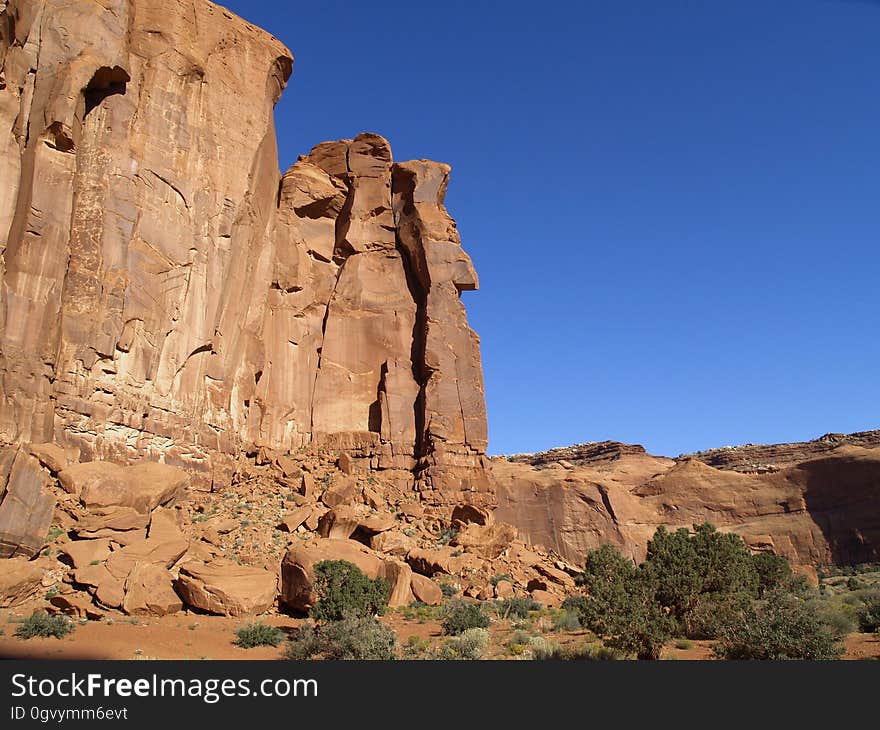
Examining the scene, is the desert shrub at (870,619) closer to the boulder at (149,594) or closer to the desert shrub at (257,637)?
the desert shrub at (257,637)

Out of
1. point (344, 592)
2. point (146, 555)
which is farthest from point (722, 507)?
point (146, 555)

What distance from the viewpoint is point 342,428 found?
116ft

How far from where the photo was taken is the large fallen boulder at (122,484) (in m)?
22.1

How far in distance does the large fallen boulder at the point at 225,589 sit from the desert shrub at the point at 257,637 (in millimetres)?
2993

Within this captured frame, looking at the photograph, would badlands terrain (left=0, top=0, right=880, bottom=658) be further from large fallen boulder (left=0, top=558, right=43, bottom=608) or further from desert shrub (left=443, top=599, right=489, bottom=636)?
desert shrub (left=443, top=599, right=489, bottom=636)

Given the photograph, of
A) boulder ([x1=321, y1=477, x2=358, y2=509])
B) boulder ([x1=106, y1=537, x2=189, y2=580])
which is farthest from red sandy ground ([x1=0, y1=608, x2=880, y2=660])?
boulder ([x1=321, y1=477, x2=358, y2=509])

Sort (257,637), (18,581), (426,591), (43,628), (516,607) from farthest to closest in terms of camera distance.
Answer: (426,591) < (516,607) < (18,581) < (257,637) < (43,628)

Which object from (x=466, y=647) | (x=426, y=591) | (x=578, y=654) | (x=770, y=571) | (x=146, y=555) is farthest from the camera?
(x=770, y=571)

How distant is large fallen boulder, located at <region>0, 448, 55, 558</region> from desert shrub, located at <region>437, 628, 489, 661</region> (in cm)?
1236

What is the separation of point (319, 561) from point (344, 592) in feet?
6.15

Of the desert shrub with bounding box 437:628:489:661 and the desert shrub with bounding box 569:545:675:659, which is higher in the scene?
the desert shrub with bounding box 569:545:675:659

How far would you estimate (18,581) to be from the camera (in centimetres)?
1830

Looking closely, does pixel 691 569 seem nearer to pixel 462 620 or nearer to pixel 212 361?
pixel 462 620

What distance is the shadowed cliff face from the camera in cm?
2348
